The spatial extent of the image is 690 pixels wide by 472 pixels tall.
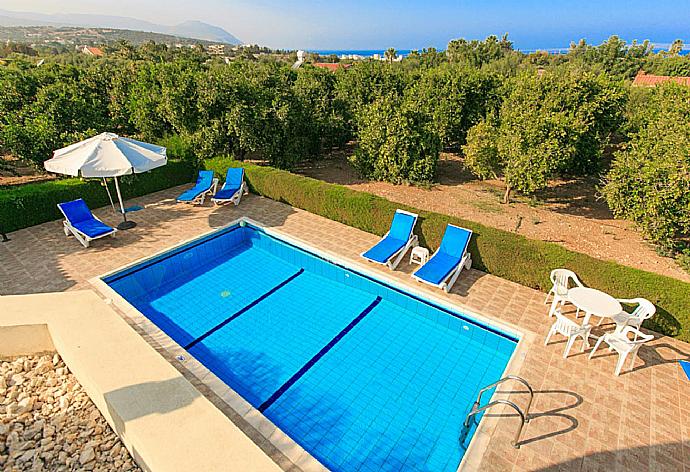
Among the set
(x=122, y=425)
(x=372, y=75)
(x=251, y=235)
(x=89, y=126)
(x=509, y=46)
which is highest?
(x=509, y=46)

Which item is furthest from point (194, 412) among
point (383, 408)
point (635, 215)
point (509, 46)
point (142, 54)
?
point (509, 46)

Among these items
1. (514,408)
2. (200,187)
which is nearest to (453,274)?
(514,408)

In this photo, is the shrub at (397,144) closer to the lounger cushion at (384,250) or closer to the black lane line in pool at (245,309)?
the lounger cushion at (384,250)

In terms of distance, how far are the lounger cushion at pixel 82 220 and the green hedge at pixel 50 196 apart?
119 centimetres

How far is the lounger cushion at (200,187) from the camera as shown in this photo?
519 inches

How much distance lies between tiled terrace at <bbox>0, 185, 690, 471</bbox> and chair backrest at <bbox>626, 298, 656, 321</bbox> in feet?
2.42

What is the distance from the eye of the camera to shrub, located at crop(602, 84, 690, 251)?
30.8ft

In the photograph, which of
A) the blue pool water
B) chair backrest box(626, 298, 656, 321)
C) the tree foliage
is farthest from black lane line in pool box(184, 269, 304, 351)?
the tree foliage

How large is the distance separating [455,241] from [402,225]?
5.24 feet

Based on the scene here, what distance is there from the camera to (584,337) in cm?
691

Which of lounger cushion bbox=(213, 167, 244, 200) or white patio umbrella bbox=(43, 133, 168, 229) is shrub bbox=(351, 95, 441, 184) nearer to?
lounger cushion bbox=(213, 167, 244, 200)

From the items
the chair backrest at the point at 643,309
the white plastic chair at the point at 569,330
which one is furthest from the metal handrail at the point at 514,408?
the chair backrest at the point at 643,309

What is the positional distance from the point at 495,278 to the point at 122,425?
8459 millimetres

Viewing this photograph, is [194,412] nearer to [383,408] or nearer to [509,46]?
[383,408]
